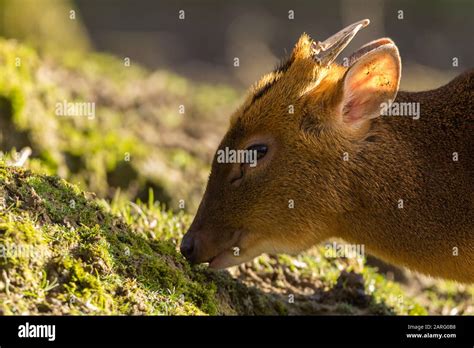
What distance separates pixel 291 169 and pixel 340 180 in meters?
0.39

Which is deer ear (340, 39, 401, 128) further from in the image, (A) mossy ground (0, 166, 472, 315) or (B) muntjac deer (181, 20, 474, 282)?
(A) mossy ground (0, 166, 472, 315)

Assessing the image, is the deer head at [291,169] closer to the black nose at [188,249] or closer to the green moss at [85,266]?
the black nose at [188,249]

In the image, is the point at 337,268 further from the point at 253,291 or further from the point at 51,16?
the point at 51,16

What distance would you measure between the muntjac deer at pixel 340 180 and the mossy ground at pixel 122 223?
521 millimetres

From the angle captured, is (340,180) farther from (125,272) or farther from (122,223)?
(125,272)

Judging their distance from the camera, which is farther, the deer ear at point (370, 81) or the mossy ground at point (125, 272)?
the deer ear at point (370, 81)

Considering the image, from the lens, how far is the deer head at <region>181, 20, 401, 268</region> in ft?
21.2

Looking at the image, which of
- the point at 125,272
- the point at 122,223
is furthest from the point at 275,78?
→ the point at 125,272

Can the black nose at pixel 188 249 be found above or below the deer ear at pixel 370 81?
below

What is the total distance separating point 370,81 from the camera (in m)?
6.40

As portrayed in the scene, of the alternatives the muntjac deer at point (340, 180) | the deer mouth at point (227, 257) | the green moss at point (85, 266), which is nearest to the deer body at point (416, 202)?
the muntjac deer at point (340, 180)

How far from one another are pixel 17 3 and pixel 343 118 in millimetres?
9823

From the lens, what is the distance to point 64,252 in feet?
17.1

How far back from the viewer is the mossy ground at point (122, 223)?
5.05 metres
